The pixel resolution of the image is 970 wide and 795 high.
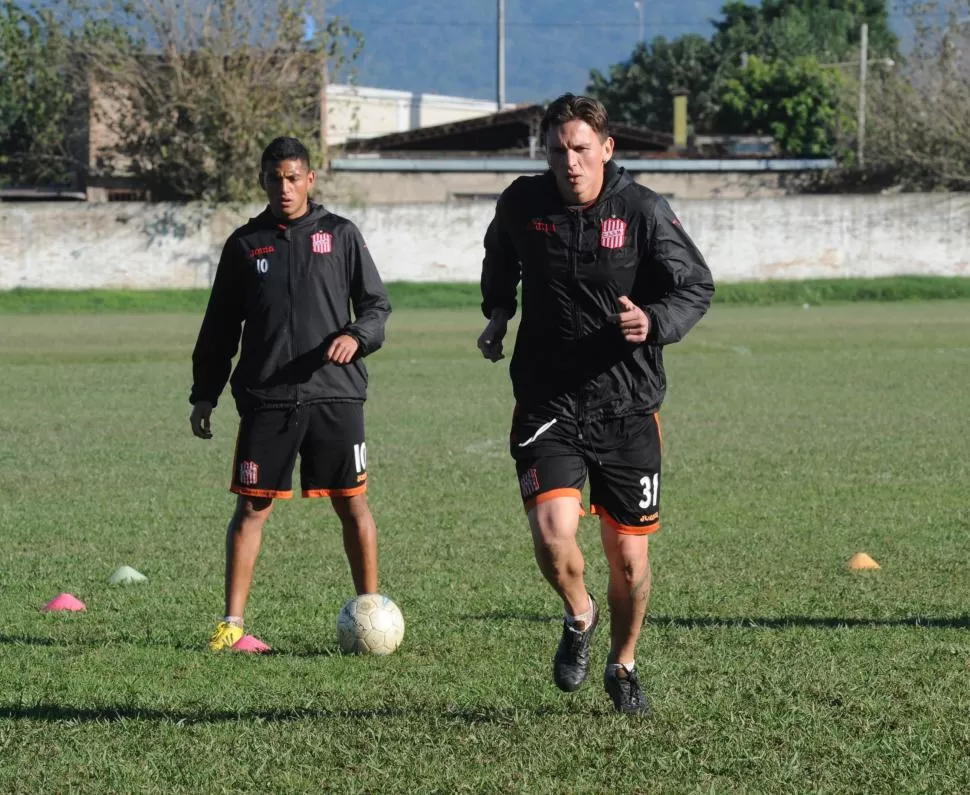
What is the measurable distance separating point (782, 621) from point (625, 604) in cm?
179

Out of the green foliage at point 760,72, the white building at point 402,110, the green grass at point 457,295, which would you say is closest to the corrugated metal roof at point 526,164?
the green foliage at point 760,72

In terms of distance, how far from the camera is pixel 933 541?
30.1 ft

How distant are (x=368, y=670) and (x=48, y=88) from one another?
45022 millimetres

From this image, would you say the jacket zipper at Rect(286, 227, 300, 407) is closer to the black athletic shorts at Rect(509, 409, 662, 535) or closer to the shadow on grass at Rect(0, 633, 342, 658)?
the shadow on grass at Rect(0, 633, 342, 658)

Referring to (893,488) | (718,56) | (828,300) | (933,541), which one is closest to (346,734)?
(933,541)

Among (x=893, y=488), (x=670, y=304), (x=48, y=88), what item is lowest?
(x=893, y=488)

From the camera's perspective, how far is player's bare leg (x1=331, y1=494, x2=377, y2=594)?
273 inches

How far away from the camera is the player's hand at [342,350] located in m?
6.62

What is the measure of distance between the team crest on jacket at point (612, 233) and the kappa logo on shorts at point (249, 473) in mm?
2192

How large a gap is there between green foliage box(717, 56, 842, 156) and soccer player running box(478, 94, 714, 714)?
195 ft

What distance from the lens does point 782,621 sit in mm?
7039

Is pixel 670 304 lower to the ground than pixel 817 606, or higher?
higher

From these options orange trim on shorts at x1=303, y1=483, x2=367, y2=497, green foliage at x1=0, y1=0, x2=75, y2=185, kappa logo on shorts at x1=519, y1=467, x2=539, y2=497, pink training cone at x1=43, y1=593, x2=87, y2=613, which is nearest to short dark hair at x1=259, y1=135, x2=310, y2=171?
orange trim on shorts at x1=303, y1=483, x2=367, y2=497

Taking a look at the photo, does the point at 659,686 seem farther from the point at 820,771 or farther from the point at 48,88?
the point at 48,88
